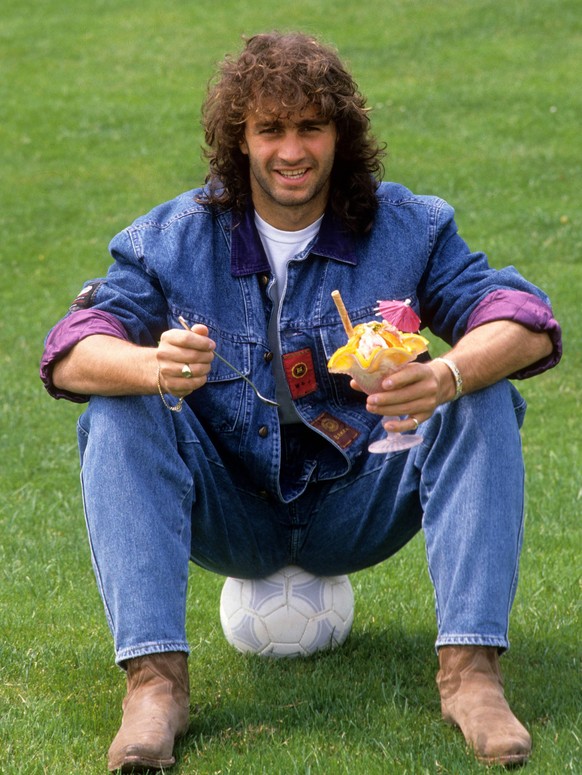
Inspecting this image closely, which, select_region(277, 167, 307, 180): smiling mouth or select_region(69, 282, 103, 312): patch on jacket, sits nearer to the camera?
select_region(69, 282, 103, 312): patch on jacket

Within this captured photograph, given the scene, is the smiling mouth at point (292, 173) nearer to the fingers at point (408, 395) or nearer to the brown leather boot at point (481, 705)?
the fingers at point (408, 395)

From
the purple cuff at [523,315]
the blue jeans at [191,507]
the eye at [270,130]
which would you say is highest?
the eye at [270,130]

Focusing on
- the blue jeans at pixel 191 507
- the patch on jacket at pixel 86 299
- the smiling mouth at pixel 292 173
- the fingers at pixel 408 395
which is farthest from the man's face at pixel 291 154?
the fingers at pixel 408 395

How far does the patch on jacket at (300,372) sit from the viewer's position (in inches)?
148

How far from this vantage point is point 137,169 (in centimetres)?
1297

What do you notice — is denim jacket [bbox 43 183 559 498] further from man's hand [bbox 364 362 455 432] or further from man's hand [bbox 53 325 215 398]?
man's hand [bbox 364 362 455 432]

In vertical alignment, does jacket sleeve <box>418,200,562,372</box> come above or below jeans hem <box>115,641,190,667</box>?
above

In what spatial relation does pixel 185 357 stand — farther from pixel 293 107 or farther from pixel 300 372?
pixel 293 107

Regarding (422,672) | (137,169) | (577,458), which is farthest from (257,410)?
(137,169)

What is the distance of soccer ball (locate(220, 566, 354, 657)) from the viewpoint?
13.2ft

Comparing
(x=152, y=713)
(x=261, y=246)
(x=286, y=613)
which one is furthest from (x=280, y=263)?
(x=152, y=713)

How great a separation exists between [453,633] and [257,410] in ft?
2.75

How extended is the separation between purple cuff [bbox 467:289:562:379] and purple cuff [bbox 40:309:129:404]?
963 millimetres

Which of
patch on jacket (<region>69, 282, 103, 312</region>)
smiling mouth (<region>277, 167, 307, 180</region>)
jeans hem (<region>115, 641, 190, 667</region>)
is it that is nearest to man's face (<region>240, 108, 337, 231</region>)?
smiling mouth (<region>277, 167, 307, 180</region>)
